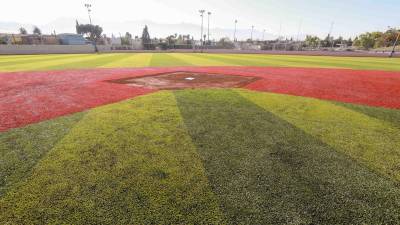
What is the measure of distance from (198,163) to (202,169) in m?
0.20

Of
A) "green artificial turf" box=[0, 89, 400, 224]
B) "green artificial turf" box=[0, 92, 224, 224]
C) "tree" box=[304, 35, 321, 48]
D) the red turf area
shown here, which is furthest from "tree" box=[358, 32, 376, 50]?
"green artificial turf" box=[0, 92, 224, 224]

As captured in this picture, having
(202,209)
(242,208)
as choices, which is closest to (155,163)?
(202,209)

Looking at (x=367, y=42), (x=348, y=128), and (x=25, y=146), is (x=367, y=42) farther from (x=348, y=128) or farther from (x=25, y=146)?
(x=25, y=146)

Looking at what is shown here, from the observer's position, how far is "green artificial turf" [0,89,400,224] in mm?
2896

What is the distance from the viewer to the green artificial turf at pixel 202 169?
2.90 metres

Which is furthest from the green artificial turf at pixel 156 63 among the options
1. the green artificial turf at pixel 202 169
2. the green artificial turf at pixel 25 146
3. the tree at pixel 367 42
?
the tree at pixel 367 42

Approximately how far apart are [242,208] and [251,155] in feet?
4.95

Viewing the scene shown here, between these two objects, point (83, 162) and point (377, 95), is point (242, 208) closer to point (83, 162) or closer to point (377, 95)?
point (83, 162)

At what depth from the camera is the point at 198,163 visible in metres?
4.05

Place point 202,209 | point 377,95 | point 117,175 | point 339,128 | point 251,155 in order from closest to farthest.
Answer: point 202,209, point 117,175, point 251,155, point 339,128, point 377,95

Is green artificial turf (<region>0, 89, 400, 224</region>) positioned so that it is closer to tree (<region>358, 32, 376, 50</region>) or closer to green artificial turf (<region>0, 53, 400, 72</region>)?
green artificial turf (<region>0, 53, 400, 72</region>)

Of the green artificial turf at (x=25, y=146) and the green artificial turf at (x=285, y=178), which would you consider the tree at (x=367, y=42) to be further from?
the green artificial turf at (x=25, y=146)

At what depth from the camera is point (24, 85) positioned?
11.3 m

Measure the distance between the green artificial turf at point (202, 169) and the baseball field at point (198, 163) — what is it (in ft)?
0.06
